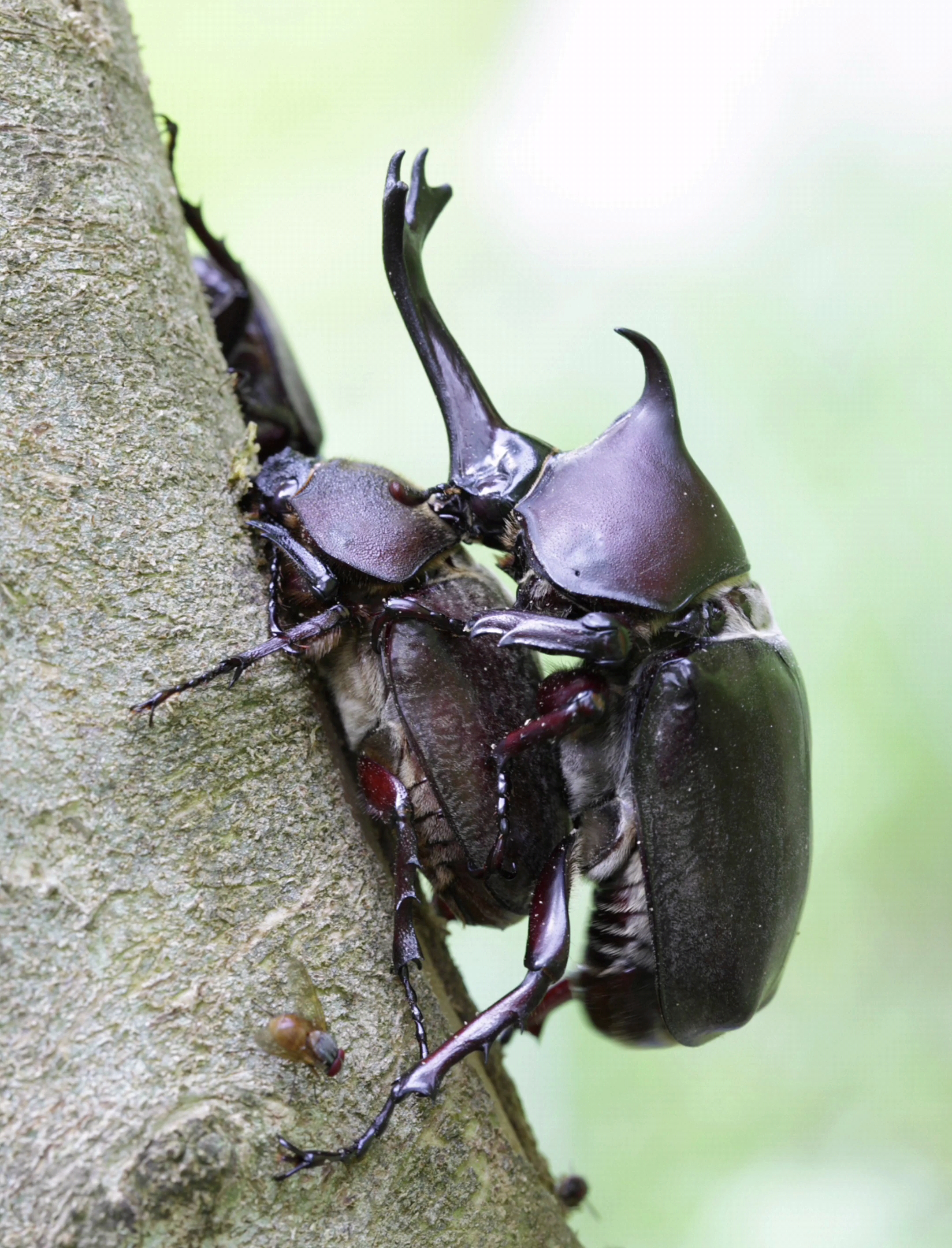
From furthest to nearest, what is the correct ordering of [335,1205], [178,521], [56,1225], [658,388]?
[658,388], [178,521], [335,1205], [56,1225]

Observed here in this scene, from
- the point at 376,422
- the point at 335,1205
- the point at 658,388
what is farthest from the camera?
the point at 376,422

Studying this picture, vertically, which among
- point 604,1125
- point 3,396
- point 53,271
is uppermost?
point 53,271

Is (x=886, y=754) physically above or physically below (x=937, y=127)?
below

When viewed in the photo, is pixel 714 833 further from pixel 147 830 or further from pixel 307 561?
pixel 147 830

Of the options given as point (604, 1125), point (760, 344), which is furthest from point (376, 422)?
point (604, 1125)

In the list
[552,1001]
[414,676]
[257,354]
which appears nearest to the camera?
[414,676]

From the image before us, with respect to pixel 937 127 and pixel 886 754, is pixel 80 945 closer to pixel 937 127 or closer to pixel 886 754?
pixel 886 754

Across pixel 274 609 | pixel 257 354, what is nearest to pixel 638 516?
pixel 274 609
